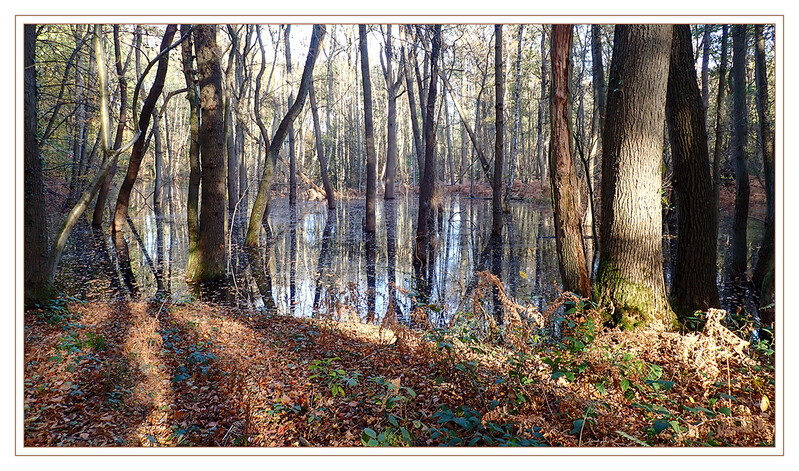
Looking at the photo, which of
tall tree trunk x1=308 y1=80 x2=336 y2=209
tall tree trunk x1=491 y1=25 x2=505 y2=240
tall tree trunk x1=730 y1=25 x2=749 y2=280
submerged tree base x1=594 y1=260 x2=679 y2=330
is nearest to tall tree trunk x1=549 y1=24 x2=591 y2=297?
submerged tree base x1=594 y1=260 x2=679 y2=330

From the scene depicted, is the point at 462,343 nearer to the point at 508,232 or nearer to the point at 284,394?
the point at 284,394

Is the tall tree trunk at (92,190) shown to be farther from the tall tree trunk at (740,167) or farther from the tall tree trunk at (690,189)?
the tall tree trunk at (740,167)

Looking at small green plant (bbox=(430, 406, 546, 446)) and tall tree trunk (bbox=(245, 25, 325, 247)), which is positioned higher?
tall tree trunk (bbox=(245, 25, 325, 247))

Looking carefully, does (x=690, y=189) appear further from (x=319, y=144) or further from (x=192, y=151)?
(x=319, y=144)

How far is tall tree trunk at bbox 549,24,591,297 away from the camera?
5.59 meters

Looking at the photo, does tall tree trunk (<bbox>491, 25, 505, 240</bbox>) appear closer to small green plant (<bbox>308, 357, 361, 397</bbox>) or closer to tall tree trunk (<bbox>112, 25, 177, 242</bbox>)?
tall tree trunk (<bbox>112, 25, 177, 242</bbox>)

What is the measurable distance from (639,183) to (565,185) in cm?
121

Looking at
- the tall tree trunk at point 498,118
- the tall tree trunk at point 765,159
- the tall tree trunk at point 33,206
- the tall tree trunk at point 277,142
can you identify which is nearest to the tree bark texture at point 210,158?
the tall tree trunk at point 277,142

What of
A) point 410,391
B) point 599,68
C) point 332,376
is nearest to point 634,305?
point 410,391

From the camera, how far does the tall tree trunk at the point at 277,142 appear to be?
1095 centimetres

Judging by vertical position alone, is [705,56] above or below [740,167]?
above

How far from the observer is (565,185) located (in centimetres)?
588

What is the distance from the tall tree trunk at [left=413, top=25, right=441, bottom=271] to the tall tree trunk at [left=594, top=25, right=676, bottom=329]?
615 centimetres

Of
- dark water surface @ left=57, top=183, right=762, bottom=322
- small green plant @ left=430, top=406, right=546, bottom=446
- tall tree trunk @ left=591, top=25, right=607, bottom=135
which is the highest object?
tall tree trunk @ left=591, top=25, right=607, bottom=135
